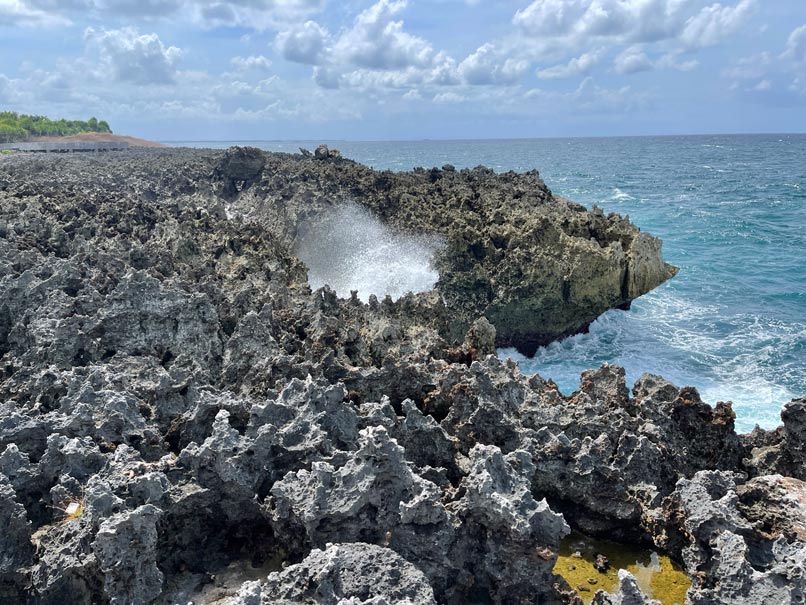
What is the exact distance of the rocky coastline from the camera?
5.86 meters

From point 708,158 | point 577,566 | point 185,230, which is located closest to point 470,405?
point 577,566

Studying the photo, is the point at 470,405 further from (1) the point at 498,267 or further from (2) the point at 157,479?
(1) the point at 498,267

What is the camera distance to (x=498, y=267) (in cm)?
2208

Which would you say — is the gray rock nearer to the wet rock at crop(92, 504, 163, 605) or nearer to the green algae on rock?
the wet rock at crop(92, 504, 163, 605)

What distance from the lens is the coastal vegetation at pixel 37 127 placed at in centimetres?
8462

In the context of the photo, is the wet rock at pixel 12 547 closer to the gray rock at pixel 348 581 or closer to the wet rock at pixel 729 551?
the gray rock at pixel 348 581

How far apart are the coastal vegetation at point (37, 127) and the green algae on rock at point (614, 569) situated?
303ft

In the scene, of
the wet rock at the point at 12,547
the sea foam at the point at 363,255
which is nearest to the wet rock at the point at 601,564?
the wet rock at the point at 12,547

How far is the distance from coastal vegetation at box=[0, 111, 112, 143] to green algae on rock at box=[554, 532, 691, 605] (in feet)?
303

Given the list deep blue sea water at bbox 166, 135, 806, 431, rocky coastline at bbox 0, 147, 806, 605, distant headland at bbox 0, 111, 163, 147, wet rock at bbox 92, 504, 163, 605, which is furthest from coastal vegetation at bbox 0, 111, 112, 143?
wet rock at bbox 92, 504, 163, 605

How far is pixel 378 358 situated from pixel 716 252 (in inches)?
1264

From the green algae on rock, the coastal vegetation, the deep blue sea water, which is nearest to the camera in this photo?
the green algae on rock

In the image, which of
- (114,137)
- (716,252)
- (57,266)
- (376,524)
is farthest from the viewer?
(114,137)

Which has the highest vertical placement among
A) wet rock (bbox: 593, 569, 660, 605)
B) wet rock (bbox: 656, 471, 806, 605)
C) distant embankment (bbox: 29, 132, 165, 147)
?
distant embankment (bbox: 29, 132, 165, 147)
